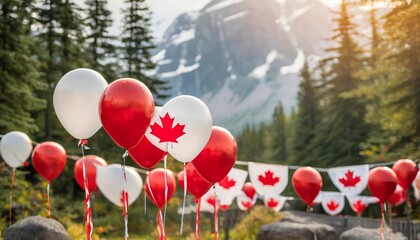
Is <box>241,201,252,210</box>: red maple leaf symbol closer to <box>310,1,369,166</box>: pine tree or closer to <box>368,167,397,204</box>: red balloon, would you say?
<box>368,167,397,204</box>: red balloon

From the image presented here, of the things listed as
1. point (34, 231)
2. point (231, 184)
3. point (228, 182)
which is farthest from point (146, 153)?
point (231, 184)

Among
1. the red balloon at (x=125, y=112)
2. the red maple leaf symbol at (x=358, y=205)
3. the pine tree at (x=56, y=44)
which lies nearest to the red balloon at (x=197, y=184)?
the red balloon at (x=125, y=112)

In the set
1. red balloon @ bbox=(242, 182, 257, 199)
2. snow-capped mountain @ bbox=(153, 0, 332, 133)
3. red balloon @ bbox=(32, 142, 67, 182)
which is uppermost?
snow-capped mountain @ bbox=(153, 0, 332, 133)

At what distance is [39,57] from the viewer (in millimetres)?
21703

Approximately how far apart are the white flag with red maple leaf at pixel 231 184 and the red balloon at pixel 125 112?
6431mm

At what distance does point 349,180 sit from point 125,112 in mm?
8412

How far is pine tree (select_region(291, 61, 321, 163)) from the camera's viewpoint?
29594 millimetres

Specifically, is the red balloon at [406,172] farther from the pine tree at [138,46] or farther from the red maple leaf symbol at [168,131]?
the pine tree at [138,46]

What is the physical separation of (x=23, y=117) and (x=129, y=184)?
7.86m

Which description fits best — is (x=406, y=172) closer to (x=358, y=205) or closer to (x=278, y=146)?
(x=358, y=205)

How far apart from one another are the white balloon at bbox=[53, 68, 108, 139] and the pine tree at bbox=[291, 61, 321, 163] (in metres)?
22.5

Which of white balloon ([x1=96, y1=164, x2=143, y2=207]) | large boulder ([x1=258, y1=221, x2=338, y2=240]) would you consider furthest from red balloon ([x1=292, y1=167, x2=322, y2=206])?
white balloon ([x1=96, y1=164, x2=143, y2=207])

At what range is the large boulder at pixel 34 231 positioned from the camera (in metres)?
8.98

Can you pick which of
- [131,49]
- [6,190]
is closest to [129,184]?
[6,190]
